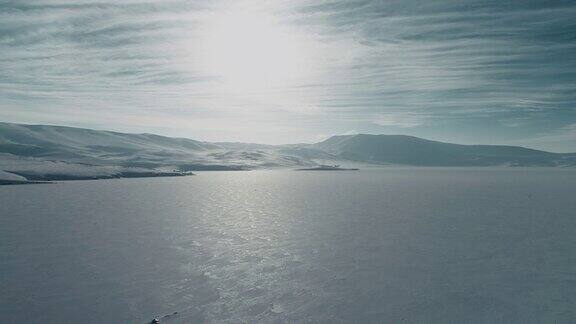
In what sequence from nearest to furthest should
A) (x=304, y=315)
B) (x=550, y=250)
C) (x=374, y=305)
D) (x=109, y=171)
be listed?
1. (x=304, y=315)
2. (x=374, y=305)
3. (x=550, y=250)
4. (x=109, y=171)

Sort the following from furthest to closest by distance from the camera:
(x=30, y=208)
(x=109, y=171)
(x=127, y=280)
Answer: (x=109, y=171), (x=30, y=208), (x=127, y=280)

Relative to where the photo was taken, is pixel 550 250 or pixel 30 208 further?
pixel 30 208

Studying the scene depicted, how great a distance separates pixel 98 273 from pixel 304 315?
12.5 m

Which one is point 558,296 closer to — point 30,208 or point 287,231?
point 287,231

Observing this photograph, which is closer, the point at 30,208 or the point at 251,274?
the point at 251,274

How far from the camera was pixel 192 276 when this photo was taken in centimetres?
2191

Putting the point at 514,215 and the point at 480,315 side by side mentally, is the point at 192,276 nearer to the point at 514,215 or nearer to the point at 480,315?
the point at 480,315

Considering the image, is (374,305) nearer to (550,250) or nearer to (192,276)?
(192,276)

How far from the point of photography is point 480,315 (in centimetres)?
1717

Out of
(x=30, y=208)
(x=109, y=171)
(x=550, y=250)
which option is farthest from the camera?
(x=109, y=171)

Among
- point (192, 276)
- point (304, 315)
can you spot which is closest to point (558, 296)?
point (304, 315)

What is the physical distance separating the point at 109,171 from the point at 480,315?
125134mm

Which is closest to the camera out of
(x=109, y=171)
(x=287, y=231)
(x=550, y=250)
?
(x=550, y=250)

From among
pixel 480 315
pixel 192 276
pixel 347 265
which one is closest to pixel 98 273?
pixel 192 276
